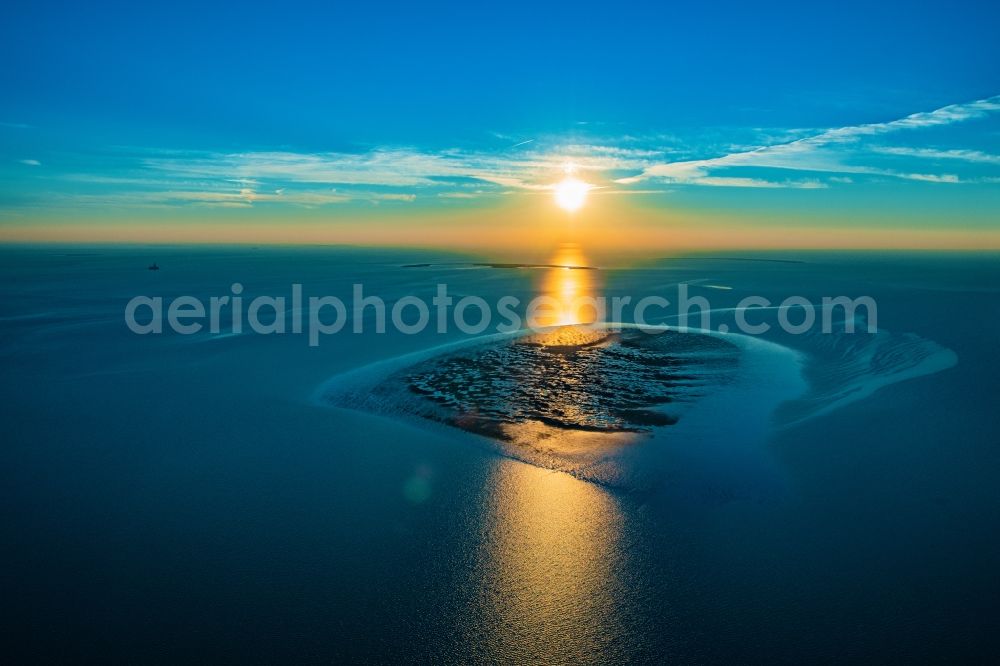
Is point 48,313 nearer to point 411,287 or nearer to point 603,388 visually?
point 411,287

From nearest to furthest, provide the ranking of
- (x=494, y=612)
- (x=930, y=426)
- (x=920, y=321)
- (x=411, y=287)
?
1. (x=494, y=612)
2. (x=930, y=426)
3. (x=920, y=321)
4. (x=411, y=287)

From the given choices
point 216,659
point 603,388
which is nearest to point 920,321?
point 603,388

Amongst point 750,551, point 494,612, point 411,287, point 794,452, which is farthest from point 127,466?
point 411,287

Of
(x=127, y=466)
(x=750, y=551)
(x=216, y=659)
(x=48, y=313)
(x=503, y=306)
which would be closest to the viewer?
(x=216, y=659)

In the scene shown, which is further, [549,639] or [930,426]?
[930,426]

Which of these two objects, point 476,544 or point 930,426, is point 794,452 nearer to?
point 930,426

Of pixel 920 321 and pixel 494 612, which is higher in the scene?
pixel 920 321
